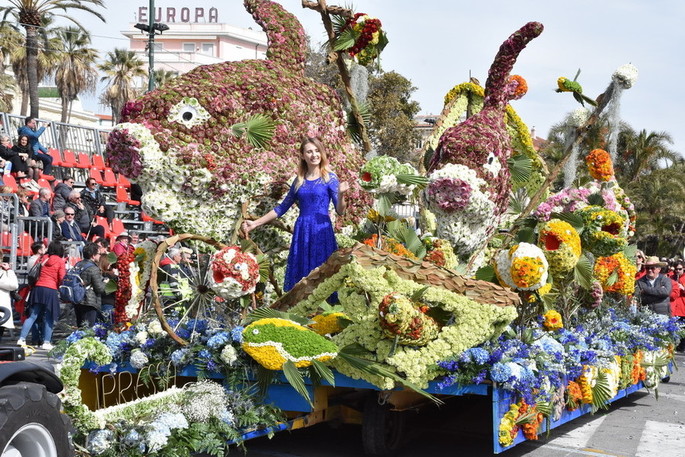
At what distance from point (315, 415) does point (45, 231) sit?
29.2ft

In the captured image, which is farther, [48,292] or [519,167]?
[48,292]

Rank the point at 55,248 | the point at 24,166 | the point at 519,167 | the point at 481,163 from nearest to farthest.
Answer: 1. the point at 481,163
2. the point at 519,167
3. the point at 55,248
4. the point at 24,166

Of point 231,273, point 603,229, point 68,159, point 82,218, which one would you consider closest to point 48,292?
point 82,218

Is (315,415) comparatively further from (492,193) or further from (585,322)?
(585,322)

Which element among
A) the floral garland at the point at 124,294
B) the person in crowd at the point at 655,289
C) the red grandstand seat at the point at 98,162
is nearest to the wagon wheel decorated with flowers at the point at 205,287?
the floral garland at the point at 124,294

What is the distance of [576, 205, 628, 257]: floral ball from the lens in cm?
762

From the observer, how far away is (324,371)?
5184mm

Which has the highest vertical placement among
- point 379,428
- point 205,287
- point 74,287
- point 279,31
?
point 279,31

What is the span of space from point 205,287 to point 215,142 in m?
1.18

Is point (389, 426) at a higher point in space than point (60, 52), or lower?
lower

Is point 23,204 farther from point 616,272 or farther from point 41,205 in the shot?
point 616,272

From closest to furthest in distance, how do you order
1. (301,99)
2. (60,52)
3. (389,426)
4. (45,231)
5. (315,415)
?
(315,415)
(389,426)
(301,99)
(45,231)
(60,52)

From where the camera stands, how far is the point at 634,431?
24.8 feet

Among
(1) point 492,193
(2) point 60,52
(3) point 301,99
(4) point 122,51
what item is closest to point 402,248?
(1) point 492,193
